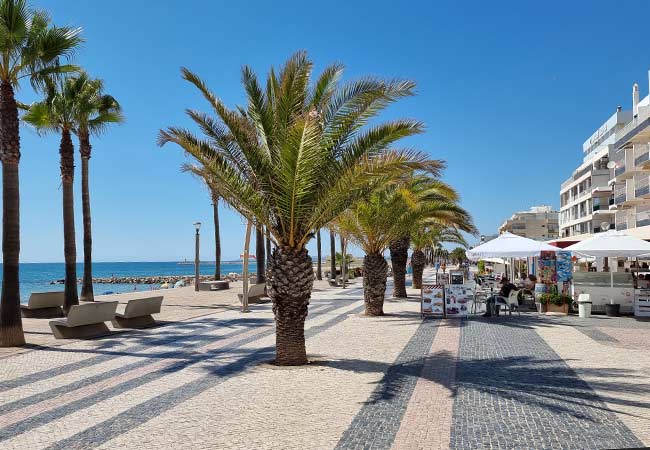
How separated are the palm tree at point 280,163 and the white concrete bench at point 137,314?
235 inches

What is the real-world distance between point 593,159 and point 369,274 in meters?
56.6

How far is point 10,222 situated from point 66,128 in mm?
7946

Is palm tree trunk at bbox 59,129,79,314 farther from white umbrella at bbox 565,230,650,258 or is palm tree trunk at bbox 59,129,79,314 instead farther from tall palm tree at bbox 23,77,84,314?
white umbrella at bbox 565,230,650,258

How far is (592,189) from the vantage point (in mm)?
59906

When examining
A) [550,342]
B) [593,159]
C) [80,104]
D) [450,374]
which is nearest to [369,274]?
[550,342]

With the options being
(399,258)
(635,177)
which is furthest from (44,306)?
(635,177)

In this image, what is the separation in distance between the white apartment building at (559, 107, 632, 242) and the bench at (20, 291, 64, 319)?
47.7m

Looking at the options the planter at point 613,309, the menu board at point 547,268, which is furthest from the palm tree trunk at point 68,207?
the planter at point 613,309

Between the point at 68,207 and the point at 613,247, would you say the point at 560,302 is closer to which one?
the point at 613,247

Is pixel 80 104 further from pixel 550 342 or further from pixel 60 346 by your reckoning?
pixel 550 342

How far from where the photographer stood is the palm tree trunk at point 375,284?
51.9 ft

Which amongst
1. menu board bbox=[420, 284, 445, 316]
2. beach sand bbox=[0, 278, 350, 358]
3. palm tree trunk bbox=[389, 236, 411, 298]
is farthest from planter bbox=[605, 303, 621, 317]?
beach sand bbox=[0, 278, 350, 358]

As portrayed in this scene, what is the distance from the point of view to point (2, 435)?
5516mm

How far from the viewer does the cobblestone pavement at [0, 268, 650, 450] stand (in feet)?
17.6
